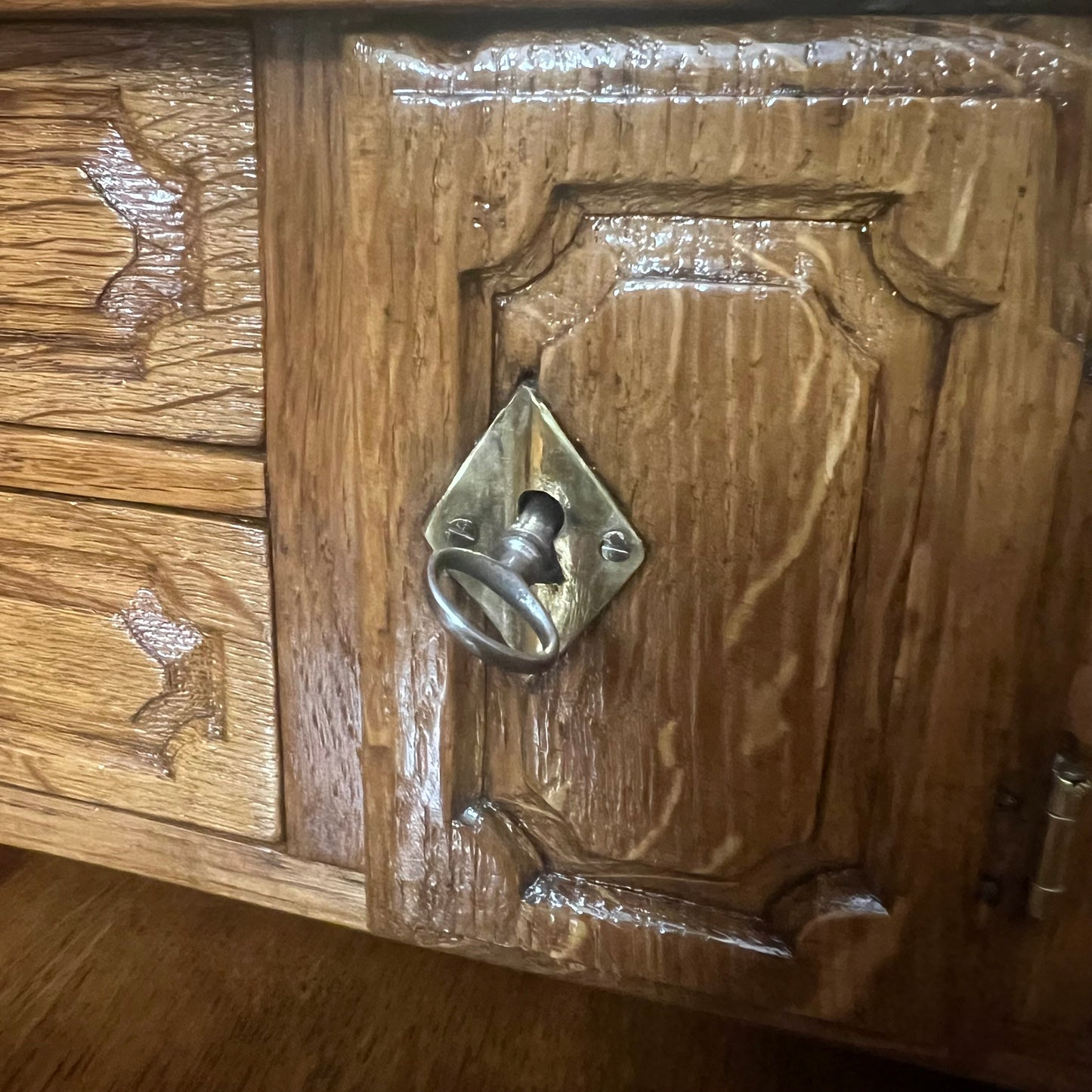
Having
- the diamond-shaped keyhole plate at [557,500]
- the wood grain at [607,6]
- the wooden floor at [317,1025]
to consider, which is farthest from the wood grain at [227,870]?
the wood grain at [607,6]

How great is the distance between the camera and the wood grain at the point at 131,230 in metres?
0.37

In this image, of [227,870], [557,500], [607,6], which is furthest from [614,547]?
[227,870]

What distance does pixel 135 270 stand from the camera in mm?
396

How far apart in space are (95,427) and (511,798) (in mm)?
258

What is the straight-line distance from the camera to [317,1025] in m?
0.50

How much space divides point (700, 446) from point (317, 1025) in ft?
1.30

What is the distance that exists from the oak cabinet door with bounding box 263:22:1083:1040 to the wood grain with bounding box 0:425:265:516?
0.08 ft

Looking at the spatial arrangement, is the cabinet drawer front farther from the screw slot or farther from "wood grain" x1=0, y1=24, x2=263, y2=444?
the screw slot

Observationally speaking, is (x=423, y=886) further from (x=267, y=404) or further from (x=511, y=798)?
(x=267, y=404)

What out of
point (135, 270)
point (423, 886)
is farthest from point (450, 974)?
point (135, 270)

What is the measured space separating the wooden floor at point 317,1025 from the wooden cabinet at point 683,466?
11 cm

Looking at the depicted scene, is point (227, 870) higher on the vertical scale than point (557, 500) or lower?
lower

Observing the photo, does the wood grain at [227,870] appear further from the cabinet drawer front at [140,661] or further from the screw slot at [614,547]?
the screw slot at [614,547]

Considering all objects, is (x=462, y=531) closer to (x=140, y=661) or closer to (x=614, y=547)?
(x=614, y=547)
